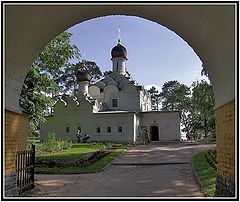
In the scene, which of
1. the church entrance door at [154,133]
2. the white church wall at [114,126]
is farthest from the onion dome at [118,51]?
Result: the church entrance door at [154,133]

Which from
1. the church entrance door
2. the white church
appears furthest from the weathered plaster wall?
the church entrance door

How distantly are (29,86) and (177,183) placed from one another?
396 inches

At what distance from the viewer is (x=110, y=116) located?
38.0 meters

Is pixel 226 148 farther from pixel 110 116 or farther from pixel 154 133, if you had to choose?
pixel 154 133

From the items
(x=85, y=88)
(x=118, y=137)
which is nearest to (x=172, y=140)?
(x=118, y=137)

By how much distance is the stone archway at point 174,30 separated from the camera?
5.34 meters

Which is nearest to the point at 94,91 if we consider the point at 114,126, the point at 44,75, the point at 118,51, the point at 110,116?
the point at 118,51

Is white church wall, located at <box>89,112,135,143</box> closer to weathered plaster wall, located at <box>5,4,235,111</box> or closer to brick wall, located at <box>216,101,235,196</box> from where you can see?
weathered plaster wall, located at <box>5,4,235,111</box>

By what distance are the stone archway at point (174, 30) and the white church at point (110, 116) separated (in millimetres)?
30204

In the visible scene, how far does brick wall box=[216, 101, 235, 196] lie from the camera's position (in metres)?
5.34

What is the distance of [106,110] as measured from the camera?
41688 mm

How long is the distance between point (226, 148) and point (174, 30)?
9.32 ft

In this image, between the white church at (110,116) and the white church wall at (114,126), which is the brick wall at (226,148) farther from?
the white church wall at (114,126)

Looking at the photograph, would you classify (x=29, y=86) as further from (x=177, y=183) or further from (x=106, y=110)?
(x=106, y=110)
